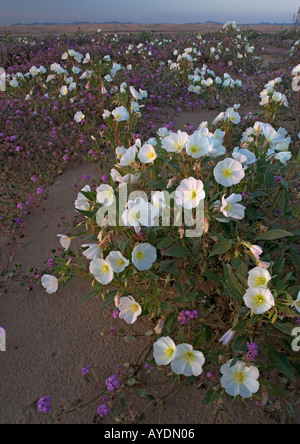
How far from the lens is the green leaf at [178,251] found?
1856mm

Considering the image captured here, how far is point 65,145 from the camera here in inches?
171

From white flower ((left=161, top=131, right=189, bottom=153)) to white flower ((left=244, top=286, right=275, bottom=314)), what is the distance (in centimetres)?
86

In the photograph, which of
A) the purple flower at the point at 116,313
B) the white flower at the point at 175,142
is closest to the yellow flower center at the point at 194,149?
the white flower at the point at 175,142

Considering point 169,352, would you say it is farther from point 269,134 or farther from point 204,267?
point 269,134

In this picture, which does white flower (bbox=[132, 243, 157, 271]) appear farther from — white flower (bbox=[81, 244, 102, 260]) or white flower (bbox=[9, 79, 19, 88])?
white flower (bbox=[9, 79, 19, 88])

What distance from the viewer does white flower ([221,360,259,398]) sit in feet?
4.87

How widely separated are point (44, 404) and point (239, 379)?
3.25ft

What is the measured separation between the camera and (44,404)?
5.63 ft

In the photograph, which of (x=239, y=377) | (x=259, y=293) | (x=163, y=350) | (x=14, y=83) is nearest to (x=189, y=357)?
(x=163, y=350)

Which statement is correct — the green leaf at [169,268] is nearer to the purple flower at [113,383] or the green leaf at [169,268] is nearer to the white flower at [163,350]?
the white flower at [163,350]

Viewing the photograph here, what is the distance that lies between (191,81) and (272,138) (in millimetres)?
4569

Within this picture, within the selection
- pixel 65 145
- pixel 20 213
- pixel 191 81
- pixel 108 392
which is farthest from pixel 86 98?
pixel 108 392

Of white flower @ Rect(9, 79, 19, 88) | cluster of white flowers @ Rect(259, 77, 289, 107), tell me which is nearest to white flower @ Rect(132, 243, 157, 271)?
cluster of white flowers @ Rect(259, 77, 289, 107)
